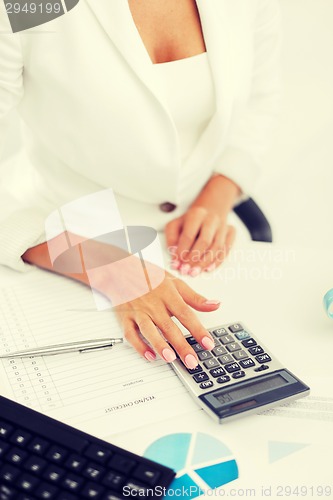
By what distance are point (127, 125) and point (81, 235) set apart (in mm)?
194

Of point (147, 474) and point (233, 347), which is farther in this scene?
point (233, 347)

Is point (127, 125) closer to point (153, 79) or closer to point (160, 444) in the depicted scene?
point (153, 79)

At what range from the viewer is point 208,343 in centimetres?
67

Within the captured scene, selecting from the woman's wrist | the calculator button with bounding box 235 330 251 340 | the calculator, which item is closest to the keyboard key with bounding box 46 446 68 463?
the calculator

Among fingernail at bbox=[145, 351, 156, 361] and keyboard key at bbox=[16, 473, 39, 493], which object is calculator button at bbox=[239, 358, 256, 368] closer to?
fingernail at bbox=[145, 351, 156, 361]

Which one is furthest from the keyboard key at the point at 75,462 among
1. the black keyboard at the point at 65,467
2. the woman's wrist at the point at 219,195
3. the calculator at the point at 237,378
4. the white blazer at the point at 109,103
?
the woman's wrist at the point at 219,195

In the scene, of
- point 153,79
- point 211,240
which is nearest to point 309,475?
point 211,240

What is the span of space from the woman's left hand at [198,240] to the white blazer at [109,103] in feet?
0.15

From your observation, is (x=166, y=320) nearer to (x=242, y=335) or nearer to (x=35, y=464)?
(x=242, y=335)

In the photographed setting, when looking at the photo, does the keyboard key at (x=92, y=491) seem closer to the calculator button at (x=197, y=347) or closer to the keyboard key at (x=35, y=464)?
the keyboard key at (x=35, y=464)

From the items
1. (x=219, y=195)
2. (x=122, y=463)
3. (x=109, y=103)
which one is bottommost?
(x=219, y=195)

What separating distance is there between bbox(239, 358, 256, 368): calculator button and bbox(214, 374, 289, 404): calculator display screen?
1.1 inches

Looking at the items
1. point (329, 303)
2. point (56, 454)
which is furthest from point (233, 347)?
point (56, 454)

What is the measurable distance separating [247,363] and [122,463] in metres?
0.20
